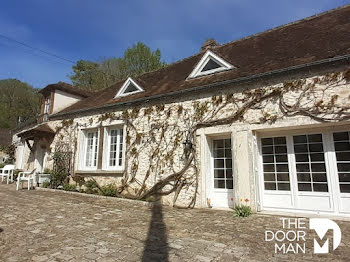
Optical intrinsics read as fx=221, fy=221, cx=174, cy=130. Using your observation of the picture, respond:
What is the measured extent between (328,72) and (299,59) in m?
0.88

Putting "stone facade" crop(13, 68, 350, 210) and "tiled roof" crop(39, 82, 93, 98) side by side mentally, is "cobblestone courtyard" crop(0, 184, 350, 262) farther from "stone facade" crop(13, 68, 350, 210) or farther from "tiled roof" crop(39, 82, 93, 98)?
"tiled roof" crop(39, 82, 93, 98)

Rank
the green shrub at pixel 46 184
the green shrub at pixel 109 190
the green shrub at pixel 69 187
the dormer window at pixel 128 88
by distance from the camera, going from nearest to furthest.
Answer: the green shrub at pixel 109 190 → the green shrub at pixel 69 187 → the dormer window at pixel 128 88 → the green shrub at pixel 46 184

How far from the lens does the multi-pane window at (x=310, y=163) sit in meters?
5.61

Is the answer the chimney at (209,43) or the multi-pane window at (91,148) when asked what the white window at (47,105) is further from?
the chimney at (209,43)

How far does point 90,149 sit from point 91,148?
73 millimetres

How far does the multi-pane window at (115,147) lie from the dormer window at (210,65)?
3.94 m

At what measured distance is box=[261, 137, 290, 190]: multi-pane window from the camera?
6059 millimetres

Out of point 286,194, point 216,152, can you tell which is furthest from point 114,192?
point 286,194

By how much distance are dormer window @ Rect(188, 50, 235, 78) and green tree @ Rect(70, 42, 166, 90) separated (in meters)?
12.7

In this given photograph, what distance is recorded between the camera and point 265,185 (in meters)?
6.29

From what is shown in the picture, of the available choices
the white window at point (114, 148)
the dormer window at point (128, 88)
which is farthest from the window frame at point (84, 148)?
the dormer window at point (128, 88)

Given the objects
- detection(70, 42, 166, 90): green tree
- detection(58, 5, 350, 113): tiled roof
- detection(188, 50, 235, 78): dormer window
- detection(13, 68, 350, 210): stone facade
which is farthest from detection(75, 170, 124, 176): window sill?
detection(70, 42, 166, 90): green tree
